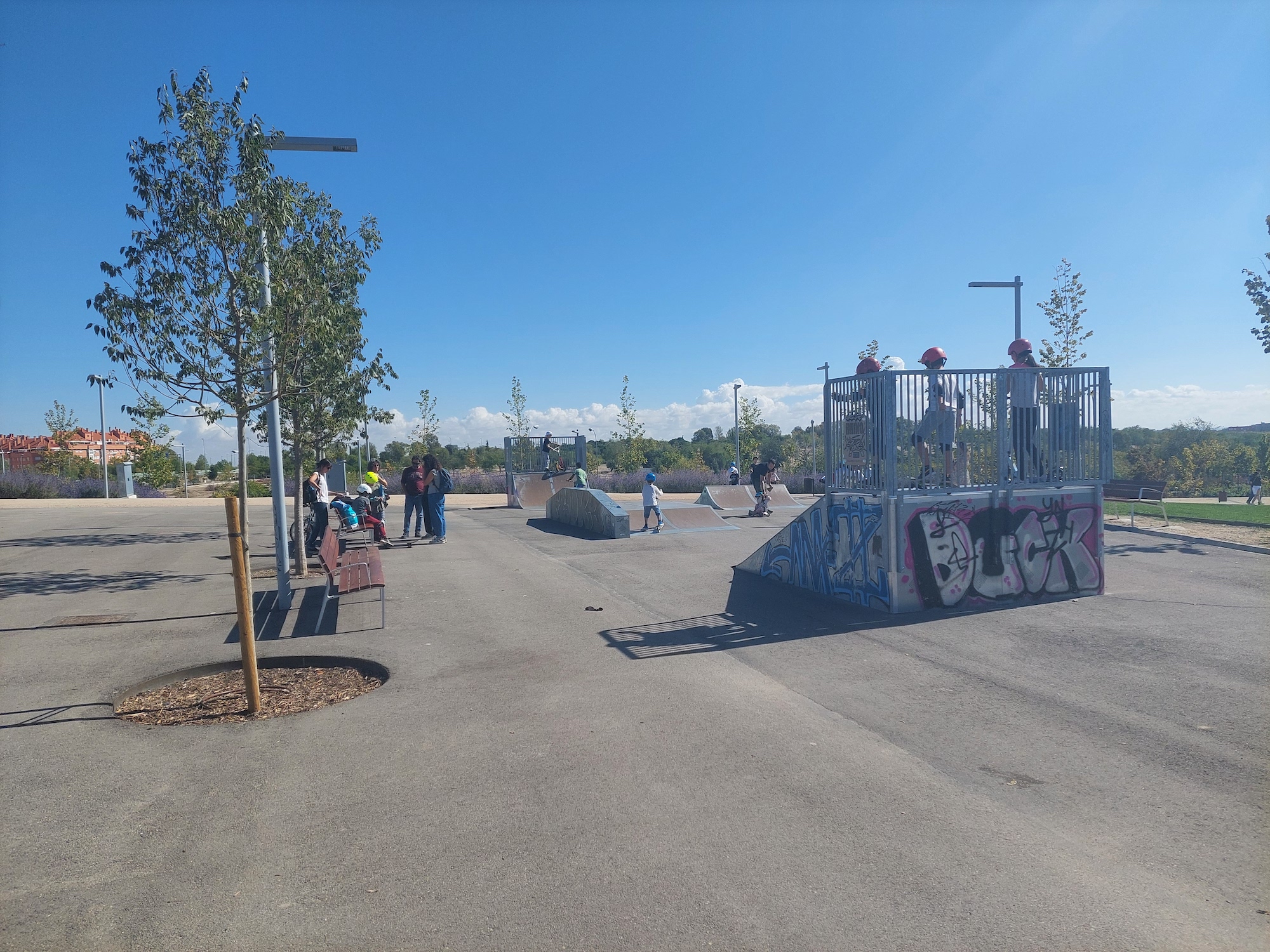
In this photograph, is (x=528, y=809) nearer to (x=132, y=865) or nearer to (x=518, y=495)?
(x=132, y=865)

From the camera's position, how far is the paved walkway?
3.07 meters

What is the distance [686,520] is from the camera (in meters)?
18.7

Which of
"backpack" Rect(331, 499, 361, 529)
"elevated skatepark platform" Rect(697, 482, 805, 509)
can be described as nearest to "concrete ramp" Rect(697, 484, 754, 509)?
"elevated skatepark platform" Rect(697, 482, 805, 509)

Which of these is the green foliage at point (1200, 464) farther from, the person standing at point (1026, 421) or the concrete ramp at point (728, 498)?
the person standing at point (1026, 421)

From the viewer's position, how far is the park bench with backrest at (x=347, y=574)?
26.9ft

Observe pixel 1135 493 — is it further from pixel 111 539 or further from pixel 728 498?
pixel 111 539

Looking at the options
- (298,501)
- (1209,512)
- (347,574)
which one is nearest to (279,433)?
(347,574)

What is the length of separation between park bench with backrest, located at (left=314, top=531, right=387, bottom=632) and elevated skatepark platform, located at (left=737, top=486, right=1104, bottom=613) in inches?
212

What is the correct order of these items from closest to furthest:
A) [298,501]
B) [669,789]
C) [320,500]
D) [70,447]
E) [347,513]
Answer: [669,789] → [298,501] → [320,500] → [347,513] → [70,447]

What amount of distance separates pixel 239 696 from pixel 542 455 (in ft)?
79.5

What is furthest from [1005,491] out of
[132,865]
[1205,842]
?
[132,865]

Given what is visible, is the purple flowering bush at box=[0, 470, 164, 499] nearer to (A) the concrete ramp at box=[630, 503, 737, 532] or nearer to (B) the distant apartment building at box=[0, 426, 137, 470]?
(B) the distant apartment building at box=[0, 426, 137, 470]

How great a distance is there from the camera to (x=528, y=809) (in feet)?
13.1

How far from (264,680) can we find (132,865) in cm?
314
